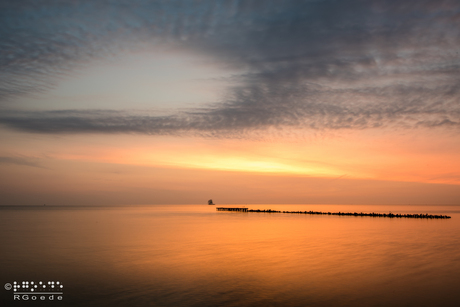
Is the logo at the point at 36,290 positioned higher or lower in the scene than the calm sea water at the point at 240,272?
lower

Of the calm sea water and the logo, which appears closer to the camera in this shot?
the calm sea water

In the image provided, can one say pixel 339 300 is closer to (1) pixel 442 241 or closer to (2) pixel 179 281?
(2) pixel 179 281

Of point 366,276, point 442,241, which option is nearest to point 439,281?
point 366,276

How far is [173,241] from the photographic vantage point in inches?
1554

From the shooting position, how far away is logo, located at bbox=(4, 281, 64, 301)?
57.0 ft

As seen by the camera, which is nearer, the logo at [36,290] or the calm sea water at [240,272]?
the calm sea water at [240,272]

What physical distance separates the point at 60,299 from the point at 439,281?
22.0 m

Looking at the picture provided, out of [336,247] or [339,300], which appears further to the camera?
[336,247]

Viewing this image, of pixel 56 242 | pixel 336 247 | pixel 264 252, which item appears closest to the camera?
pixel 264 252

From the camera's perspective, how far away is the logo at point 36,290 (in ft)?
57.0

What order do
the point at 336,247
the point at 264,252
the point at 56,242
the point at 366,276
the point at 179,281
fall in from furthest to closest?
1. the point at 56,242
2. the point at 336,247
3. the point at 264,252
4. the point at 366,276
5. the point at 179,281

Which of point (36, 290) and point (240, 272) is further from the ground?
point (240, 272)

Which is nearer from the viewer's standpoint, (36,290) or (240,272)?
(36,290)

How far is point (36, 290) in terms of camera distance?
19.0m
